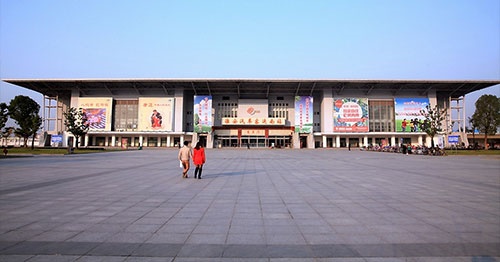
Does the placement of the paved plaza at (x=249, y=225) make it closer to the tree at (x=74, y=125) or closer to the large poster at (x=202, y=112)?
the tree at (x=74, y=125)

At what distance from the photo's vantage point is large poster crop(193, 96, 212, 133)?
57.5m

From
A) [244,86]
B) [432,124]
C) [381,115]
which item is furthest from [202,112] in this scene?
[432,124]

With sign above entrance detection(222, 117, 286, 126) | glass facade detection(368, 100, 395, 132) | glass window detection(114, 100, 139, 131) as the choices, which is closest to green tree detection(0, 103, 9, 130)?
glass window detection(114, 100, 139, 131)

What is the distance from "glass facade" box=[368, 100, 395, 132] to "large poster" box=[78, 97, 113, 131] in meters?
57.8

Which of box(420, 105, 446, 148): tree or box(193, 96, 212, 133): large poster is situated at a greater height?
box(193, 96, 212, 133): large poster

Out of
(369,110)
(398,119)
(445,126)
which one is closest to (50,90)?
(369,110)

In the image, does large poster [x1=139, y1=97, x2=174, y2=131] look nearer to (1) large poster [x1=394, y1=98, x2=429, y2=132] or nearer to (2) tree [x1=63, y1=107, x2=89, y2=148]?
(2) tree [x1=63, y1=107, x2=89, y2=148]

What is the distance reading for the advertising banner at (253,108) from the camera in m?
59.8

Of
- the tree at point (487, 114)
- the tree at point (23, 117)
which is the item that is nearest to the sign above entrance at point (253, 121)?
the tree at point (23, 117)

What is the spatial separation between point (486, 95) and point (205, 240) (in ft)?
230

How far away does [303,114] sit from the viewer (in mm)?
57812

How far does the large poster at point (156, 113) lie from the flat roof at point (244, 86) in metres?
3.25

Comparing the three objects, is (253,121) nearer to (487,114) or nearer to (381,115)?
(381,115)

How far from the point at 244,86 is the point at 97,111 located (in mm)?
32896
